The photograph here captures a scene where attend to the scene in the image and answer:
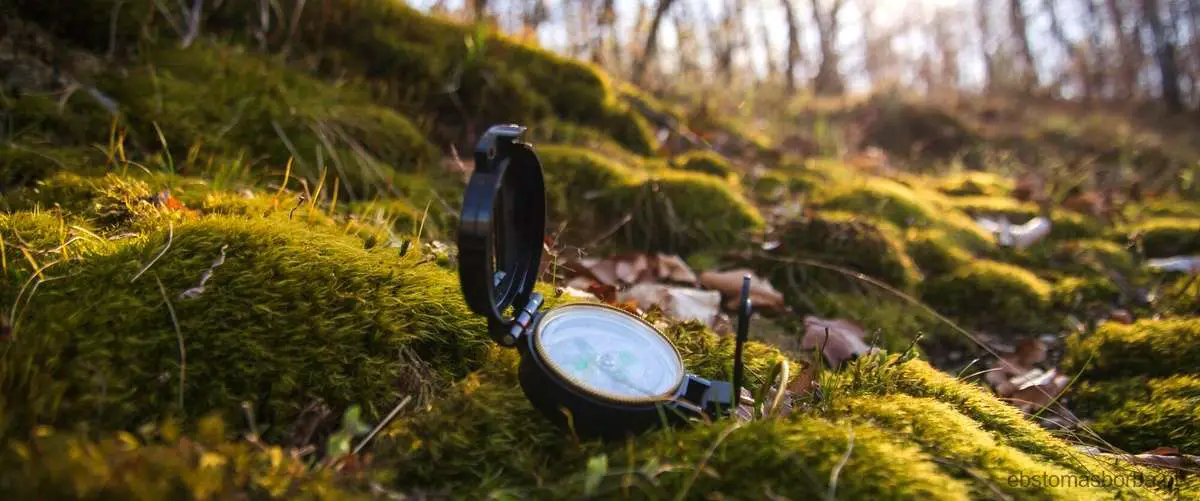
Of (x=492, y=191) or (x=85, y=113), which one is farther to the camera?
(x=85, y=113)

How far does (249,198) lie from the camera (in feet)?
7.86

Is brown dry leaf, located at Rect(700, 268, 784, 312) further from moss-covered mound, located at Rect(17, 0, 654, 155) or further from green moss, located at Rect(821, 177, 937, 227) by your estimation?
moss-covered mound, located at Rect(17, 0, 654, 155)

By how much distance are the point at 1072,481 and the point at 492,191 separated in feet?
5.21

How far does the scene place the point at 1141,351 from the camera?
2.68 m

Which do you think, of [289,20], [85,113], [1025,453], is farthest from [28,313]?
[289,20]

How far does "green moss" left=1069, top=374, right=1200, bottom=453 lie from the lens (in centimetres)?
218

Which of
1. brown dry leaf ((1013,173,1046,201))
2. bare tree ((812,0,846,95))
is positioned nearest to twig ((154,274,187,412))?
brown dry leaf ((1013,173,1046,201))

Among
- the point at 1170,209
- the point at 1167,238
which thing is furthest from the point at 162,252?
the point at 1170,209

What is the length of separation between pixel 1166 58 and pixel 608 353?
17.2 metres

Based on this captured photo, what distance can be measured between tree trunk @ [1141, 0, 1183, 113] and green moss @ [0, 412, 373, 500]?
17816 mm

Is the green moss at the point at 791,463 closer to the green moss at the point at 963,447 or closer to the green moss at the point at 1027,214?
the green moss at the point at 963,447

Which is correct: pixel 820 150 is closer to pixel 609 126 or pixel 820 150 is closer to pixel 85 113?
pixel 609 126

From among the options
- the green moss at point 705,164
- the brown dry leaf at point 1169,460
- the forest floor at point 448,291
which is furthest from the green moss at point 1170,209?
the brown dry leaf at point 1169,460

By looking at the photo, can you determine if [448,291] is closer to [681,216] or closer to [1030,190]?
[681,216]
